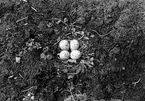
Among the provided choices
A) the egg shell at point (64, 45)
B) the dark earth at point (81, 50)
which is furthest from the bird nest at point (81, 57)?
the egg shell at point (64, 45)

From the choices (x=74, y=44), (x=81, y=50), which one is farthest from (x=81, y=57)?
(x=74, y=44)

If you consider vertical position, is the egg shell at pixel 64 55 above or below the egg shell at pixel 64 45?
below

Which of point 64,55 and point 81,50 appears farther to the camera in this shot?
point 81,50

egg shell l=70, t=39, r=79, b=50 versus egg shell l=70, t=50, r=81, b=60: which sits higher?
egg shell l=70, t=39, r=79, b=50

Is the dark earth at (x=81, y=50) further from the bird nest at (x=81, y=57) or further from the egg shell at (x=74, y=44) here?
the egg shell at (x=74, y=44)

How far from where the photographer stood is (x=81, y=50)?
3133 millimetres

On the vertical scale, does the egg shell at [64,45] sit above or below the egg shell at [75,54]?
above

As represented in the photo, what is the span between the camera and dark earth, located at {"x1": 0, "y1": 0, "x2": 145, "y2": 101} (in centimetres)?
300

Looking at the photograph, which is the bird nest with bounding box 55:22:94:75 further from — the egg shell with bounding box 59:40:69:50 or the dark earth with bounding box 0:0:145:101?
the egg shell with bounding box 59:40:69:50

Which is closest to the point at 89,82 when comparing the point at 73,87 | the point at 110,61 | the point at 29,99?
the point at 73,87

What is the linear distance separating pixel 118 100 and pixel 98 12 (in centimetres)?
134

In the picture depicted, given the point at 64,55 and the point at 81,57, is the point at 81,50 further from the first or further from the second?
the point at 64,55

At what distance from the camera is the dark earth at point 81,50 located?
300 centimetres

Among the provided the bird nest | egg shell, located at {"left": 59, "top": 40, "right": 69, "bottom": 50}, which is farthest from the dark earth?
egg shell, located at {"left": 59, "top": 40, "right": 69, "bottom": 50}
